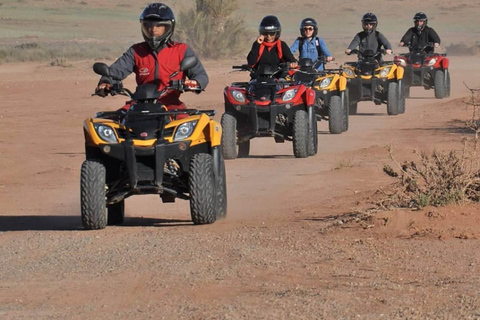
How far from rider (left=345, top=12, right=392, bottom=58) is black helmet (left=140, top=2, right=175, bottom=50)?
13.1 meters

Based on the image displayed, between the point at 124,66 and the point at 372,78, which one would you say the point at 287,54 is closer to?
the point at 124,66

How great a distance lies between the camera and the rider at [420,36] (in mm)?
27578

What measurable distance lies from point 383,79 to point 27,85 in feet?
50.0

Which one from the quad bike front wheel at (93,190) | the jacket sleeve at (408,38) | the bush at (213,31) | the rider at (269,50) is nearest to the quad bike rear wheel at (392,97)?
the jacket sleeve at (408,38)

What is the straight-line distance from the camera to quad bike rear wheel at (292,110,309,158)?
16109 millimetres

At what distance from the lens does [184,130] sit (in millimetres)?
9977

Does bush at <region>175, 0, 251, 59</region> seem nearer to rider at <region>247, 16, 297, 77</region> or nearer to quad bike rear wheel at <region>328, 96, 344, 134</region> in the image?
quad bike rear wheel at <region>328, 96, 344, 134</region>

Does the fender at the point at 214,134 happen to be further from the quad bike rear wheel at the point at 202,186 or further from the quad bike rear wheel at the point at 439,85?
the quad bike rear wheel at the point at 439,85

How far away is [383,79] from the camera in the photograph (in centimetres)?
2345

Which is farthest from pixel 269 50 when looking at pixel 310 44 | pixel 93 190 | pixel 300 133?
pixel 93 190

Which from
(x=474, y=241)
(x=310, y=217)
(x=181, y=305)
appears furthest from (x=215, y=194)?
(x=181, y=305)

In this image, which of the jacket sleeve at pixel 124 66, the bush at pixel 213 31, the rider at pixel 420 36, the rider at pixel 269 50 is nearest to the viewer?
the jacket sleeve at pixel 124 66

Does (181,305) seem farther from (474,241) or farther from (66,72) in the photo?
(66,72)

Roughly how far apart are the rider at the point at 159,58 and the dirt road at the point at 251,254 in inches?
48.8
